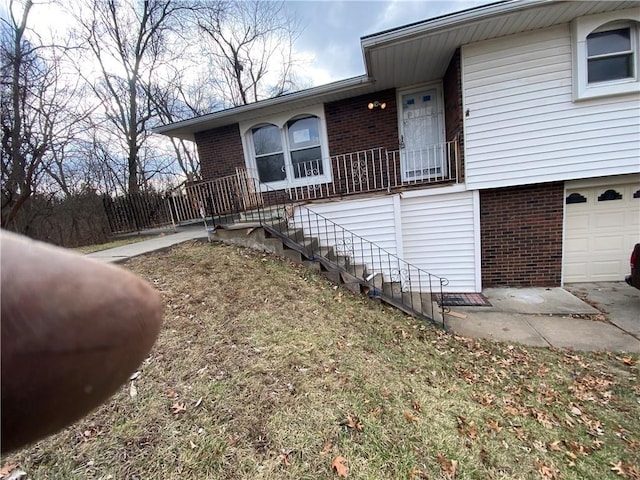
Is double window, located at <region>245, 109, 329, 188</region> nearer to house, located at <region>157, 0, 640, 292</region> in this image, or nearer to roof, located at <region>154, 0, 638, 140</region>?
house, located at <region>157, 0, 640, 292</region>

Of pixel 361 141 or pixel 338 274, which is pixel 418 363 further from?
pixel 361 141

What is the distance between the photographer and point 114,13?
12305mm

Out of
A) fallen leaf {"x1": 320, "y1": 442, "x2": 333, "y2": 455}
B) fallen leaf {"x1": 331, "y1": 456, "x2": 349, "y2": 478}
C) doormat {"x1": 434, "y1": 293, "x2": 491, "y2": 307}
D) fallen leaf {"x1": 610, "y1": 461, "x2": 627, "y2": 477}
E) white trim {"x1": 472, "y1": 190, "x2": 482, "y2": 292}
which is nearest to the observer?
fallen leaf {"x1": 331, "y1": 456, "x2": 349, "y2": 478}

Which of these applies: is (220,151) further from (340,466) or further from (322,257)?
(340,466)

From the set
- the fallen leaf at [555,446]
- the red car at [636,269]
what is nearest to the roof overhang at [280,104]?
the red car at [636,269]

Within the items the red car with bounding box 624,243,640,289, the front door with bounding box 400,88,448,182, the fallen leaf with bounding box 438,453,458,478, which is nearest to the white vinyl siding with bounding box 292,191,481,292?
the front door with bounding box 400,88,448,182

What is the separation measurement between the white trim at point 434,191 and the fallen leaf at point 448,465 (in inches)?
180

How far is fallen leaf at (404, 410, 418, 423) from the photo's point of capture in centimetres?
240

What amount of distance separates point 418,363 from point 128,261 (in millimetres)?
4582

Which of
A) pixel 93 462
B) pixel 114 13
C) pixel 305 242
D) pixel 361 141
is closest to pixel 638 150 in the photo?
pixel 361 141

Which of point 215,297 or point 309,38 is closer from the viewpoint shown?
point 215,297

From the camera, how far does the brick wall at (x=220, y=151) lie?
810 cm

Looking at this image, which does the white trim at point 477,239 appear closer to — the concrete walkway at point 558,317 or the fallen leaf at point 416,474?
the concrete walkway at point 558,317

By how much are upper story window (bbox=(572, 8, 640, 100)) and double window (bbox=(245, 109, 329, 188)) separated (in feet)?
16.5
